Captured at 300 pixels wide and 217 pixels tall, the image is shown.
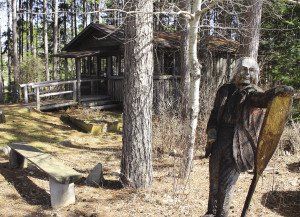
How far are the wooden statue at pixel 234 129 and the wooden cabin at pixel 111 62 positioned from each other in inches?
417

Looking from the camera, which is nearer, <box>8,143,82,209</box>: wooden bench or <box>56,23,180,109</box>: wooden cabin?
<box>8,143,82,209</box>: wooden bench

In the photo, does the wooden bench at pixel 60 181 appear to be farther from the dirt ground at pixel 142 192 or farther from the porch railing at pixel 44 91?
the porch railing at pixel 44 91

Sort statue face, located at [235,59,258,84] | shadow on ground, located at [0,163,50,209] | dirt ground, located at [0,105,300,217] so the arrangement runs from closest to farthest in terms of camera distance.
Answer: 1. statue face, located at [235,59,258,84]
2. dirt ground, located at [0,105,300,217]
3. shadow on ground, located at [0,163,50,209]

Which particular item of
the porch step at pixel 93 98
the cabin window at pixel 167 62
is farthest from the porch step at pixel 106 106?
the cabin window at pixel 167 62

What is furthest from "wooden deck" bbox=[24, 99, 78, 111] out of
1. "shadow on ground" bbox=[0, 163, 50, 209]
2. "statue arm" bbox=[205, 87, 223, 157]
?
"statue arm" bbox=[205, 87, 223, 157]

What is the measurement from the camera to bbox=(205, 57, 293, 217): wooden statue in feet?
9.92

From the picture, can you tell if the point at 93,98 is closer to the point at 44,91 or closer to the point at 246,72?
the point at 44,91

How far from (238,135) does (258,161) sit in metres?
0.38

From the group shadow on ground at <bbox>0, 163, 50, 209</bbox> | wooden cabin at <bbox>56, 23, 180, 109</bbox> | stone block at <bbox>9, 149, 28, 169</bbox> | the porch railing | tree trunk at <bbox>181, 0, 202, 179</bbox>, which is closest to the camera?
tree trunk at <bbox>181, 0, 202, 179</bbox>

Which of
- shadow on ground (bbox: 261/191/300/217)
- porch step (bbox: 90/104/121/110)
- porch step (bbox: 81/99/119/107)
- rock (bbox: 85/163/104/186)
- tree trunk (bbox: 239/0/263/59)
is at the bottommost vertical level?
porch step (bbox: 90/104/121/110)

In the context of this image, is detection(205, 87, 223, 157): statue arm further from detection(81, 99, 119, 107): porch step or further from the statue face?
detection(81, 99, 119, 107): porch step

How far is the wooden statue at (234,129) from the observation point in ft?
9.92

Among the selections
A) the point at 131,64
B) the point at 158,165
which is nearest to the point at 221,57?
the point at 158,165

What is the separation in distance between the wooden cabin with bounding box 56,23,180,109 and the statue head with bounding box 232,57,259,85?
421 inches
